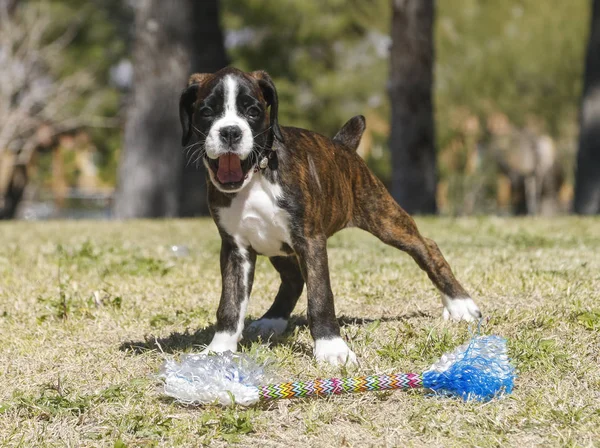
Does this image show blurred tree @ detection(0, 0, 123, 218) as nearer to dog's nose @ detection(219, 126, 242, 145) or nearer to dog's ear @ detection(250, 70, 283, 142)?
dog's ear @ detection(250, 70, 283, 142)

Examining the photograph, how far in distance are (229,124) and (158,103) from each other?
1209 centimetres

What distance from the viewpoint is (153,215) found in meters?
16.0

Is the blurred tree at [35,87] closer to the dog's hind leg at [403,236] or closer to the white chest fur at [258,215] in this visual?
the dog's hind leg at [403,236]

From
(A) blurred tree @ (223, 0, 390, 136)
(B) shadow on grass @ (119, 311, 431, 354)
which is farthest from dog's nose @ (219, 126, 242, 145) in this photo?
(A) blurred tree @ (223, 0, 390, 136)

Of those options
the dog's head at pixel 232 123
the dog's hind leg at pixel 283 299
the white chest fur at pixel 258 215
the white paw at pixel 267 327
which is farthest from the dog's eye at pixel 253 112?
the white paw at pixel 267 327

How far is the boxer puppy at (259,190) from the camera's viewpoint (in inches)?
160

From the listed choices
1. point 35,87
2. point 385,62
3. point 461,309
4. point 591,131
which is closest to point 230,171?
point 461,309

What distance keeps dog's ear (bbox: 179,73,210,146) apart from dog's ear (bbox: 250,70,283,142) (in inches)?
10.6

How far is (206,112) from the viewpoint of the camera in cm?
413

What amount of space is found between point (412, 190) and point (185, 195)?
178 inches

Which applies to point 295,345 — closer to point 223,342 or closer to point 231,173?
point 223,342

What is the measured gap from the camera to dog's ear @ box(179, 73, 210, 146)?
4332 millimetres

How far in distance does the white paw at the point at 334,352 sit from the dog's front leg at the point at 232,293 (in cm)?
46

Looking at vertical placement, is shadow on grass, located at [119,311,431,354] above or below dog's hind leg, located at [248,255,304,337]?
below
